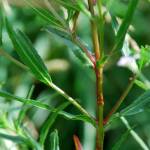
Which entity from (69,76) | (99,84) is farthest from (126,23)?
(69,76)

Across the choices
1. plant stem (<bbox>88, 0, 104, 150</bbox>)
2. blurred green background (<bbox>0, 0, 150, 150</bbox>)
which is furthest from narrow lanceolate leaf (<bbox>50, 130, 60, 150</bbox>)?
blurred green background (<bbox>0, 0, 150, 150</bbox>)

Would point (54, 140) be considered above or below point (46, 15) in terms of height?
below

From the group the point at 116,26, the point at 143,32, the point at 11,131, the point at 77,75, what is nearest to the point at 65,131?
the point at 77,75

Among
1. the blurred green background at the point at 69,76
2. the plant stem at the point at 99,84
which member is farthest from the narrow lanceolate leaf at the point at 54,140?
the blurred green background at the point at 69,76

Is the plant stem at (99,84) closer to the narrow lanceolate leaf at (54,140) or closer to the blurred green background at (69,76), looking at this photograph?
the narrow lanceolate leaf at (54,140)

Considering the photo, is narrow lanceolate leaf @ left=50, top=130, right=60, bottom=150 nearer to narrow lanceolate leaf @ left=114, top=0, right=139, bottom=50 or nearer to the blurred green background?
narrow lanceolate leaf @ left=114, top=0, right=139, bottom=50

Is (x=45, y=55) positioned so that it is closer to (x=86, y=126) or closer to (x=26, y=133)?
(x=86, y=126)

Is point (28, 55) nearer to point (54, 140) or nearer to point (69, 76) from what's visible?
point (54, 140)

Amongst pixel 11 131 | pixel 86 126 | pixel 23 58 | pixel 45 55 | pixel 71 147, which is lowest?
pixel 71 147
